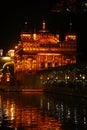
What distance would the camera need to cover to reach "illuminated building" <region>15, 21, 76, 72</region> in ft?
354

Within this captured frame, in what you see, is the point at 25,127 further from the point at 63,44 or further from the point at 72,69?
the point at 63,44

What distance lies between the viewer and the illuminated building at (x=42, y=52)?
107938mm

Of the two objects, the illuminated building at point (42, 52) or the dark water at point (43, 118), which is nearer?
the dark water at point (43, 118)

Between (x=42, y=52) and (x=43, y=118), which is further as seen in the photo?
(x=42, y=52)

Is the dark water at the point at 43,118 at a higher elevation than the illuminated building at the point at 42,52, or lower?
lower

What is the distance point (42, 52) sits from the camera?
109 meters

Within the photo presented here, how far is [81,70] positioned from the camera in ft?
189

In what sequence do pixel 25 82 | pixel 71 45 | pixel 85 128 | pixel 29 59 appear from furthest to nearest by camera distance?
pixel 71 45 < pixel 29 59 < pixel 25 82 < pixel 85 128

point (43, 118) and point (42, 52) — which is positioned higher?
point (42, 52)

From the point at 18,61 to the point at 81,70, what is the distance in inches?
2235

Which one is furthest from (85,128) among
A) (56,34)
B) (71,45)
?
(56,34)

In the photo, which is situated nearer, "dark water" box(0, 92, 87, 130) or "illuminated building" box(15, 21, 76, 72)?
"dark water" box(0, 92, 87, 130)

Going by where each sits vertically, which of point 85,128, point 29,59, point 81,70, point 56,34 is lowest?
point 85,128

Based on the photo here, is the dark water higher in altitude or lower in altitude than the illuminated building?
lower
